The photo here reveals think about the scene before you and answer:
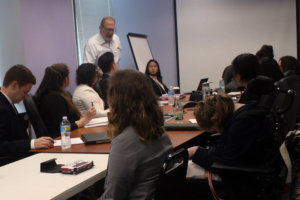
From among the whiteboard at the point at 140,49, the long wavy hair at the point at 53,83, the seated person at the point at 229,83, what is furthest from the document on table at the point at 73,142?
the whiteboard at the point at 140,49

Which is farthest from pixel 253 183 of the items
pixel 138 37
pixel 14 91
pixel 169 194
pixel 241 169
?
pixel 138 37

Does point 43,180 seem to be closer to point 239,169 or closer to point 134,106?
point 134,106

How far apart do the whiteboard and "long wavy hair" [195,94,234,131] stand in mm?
3979

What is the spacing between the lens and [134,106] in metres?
1.43

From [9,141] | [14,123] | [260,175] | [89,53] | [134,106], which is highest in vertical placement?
[89,53]

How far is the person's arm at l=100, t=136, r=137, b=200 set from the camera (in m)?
1.34

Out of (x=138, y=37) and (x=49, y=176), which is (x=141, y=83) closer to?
(x=49, y=176)

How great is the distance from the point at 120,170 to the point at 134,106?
10.8 inches

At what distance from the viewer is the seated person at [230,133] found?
1.83m

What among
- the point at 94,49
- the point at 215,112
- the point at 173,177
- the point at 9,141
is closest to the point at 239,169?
the point at 215,112

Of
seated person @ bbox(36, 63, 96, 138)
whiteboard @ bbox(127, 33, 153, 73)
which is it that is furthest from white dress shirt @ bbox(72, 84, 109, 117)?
whiteboard @ bbox(127, 33, 153, 73)

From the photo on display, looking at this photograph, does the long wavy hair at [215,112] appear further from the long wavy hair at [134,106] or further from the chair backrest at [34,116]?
Answer: the chair backrest at [34,116]

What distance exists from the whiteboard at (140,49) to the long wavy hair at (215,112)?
13.1ft

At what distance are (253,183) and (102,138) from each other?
1052 mm
